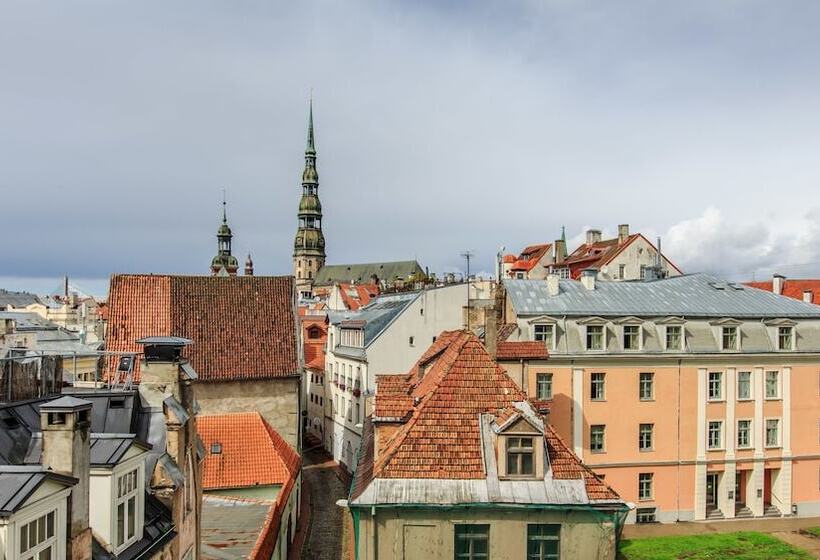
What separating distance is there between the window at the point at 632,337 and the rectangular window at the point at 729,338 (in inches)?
181

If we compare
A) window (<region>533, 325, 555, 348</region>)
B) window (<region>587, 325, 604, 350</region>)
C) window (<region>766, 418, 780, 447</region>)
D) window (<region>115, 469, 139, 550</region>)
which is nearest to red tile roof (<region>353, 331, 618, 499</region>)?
window (<region>115, 469, 139, 550</region>)

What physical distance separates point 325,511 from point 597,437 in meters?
13.6

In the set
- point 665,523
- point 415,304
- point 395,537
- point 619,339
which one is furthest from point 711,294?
point 395,537

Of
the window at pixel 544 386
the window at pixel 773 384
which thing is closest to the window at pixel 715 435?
the window at pixel 773 384

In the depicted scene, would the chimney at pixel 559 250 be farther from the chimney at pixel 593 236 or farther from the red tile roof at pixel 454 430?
the red tile roof at pixel 454 430

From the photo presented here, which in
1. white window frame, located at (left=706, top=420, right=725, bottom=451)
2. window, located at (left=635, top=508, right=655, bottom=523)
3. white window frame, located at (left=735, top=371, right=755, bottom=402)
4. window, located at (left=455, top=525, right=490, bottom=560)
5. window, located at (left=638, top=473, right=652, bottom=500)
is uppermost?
white window frame, located at (left=735, top=371, right=755, bottom=402)

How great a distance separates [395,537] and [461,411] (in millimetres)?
3397

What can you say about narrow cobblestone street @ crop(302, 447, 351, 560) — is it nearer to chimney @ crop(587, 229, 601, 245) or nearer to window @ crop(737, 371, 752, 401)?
window @ crop(737, 371, 752, 401)

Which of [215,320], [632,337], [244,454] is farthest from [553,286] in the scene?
[244,454]

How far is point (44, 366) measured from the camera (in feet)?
41.8

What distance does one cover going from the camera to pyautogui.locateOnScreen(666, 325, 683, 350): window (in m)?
30.2

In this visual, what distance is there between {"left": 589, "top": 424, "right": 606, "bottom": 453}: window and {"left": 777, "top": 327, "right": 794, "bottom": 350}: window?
10.5 m

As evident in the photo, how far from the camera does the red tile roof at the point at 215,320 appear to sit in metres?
26.9

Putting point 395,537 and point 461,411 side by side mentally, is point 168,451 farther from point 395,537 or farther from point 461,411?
point 461,411
